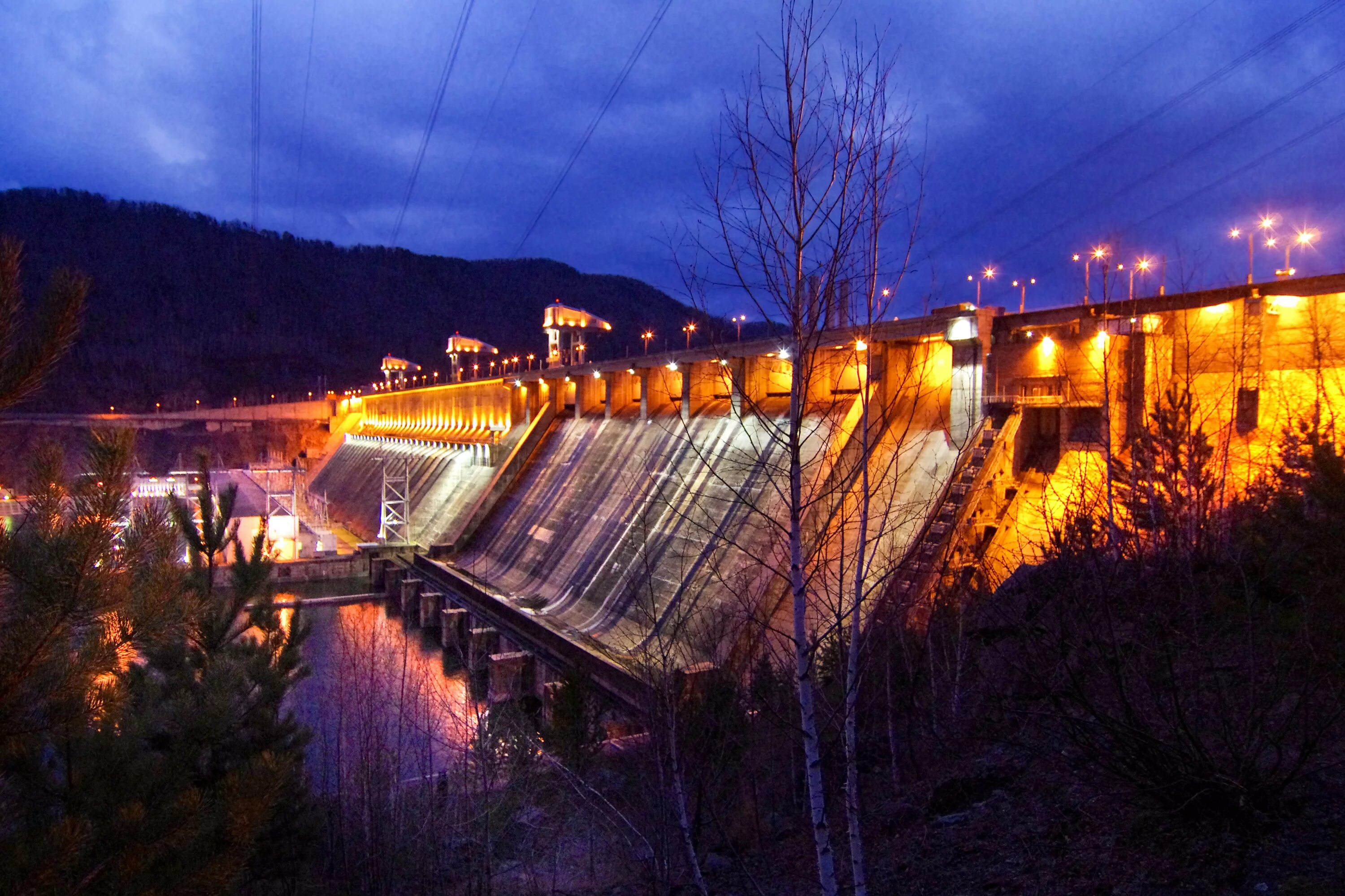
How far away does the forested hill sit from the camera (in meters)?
102

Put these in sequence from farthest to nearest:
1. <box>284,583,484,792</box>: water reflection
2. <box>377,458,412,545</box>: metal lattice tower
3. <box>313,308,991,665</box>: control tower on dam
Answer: <box>377,458,412,545</box>: metal lattice tower
<box>313,308,991,665</box>: control tower on dam
<box>284,583,484,792</box>: water reflection

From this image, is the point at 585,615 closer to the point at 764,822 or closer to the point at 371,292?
the point at 764,822

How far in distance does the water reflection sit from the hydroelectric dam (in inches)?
34.9

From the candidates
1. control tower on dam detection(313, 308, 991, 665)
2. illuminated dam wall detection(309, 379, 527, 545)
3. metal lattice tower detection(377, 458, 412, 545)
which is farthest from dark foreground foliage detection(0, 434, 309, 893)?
metal lattice tower detection(377, 458, 412, 545)

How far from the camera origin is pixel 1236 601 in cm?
574

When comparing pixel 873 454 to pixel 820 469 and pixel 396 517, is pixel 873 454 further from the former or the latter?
pixel 396 517

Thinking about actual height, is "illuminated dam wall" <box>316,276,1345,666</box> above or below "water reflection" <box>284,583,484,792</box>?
above

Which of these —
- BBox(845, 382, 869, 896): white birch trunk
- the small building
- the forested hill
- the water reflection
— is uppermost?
the forested hill

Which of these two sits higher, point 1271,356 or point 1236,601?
point 1271,356

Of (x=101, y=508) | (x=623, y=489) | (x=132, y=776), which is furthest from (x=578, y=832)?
(x=623, y=489)

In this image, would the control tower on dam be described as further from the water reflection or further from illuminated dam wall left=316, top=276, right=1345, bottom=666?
the water reflection

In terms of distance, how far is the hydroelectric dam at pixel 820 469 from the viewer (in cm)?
715

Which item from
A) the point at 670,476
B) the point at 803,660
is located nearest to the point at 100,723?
the point at 803,660

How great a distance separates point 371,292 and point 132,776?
15273cm
